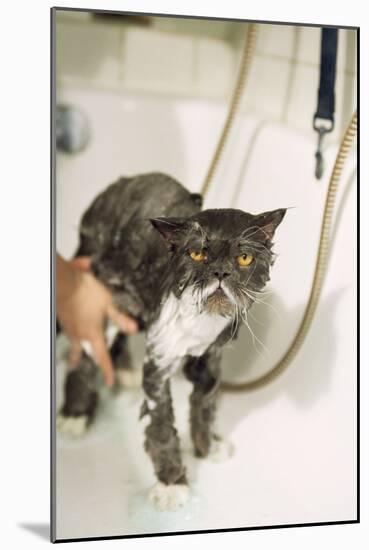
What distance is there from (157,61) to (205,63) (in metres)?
0.09

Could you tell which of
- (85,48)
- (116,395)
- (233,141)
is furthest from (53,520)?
(85,48)

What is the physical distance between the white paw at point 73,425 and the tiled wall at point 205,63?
1.88 feet

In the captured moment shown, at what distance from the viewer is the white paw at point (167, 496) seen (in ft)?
3.37

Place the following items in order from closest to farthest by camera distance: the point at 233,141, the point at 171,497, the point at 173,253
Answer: the point at 173,253
the point at 171,497
the point at 233,141

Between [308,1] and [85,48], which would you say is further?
[85,48]

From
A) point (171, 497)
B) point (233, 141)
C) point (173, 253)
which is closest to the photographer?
point (173, 253)

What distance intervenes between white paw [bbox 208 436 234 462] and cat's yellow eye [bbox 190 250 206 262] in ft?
1.19

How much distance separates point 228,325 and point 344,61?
467mm

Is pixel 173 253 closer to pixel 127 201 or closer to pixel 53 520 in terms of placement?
pixel 127 201

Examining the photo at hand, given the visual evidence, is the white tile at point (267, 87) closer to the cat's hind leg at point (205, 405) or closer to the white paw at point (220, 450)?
the cat's hind leg at point (205, 405)

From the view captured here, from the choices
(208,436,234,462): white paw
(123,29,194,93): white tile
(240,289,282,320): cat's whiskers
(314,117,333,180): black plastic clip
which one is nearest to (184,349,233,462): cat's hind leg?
(208,436,234,462): white paw

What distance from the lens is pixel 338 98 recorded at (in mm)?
1079

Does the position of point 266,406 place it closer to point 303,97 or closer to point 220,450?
point 220,450

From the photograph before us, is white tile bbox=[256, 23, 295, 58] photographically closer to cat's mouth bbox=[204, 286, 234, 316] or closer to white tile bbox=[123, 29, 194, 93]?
white tile bbox=[123, 29, 194, 93]
